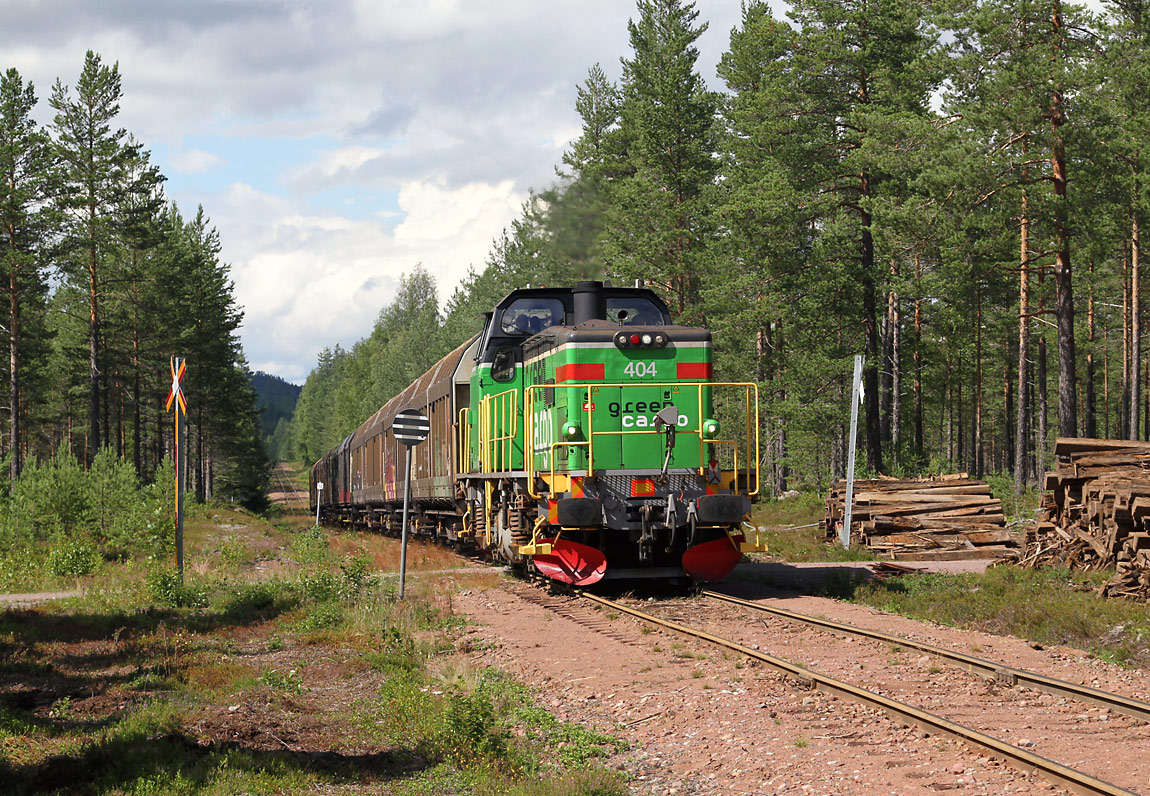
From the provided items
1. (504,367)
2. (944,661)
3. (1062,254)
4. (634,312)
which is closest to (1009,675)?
(944,661)

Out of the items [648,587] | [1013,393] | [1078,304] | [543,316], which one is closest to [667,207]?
[543,316]

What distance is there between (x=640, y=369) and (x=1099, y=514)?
26.1 feet

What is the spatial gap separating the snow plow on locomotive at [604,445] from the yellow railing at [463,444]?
3.27ft

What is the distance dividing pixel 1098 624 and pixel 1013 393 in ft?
194

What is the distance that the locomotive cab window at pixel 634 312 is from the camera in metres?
15.0

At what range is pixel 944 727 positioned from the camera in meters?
6.51

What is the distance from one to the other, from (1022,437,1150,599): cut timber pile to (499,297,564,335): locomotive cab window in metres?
8.66

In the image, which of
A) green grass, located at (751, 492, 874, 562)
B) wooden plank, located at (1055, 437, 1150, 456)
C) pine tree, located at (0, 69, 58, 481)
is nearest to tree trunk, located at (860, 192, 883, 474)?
green grass, located at (751, 492, 874, 562)

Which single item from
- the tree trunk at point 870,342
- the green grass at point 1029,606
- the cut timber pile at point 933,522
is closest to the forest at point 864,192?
the tree trunk at point 870,342

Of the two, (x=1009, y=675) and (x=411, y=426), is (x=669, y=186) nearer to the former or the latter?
(x=411, y=426)

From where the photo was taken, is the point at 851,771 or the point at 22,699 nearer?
the point at 851,771

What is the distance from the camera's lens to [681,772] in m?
6.18

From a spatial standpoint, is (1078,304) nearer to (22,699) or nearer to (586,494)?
(586,494)

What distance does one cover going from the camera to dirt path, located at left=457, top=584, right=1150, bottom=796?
5.88 metres
